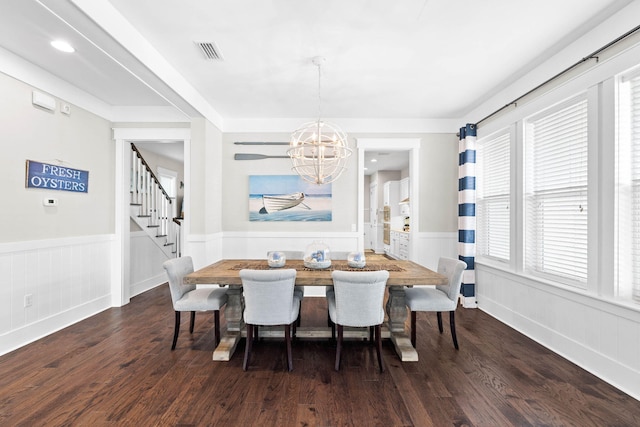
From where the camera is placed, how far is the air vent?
2.52 meters

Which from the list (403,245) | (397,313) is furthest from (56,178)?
(403,245)

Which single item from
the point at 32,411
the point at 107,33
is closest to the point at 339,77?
the point at 107,33

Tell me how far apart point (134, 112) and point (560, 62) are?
4.94 metres

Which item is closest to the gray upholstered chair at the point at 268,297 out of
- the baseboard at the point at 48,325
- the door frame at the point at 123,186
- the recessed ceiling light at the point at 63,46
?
the door frame at the point at 123,186

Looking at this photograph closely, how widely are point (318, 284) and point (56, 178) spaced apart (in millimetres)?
3071

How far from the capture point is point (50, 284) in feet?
9.98

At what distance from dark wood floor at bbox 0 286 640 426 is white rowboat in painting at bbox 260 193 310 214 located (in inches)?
81.9

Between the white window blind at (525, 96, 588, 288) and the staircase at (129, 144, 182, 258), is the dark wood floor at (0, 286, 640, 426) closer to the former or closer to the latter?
the white window blind at (525, 96, 588, 288)

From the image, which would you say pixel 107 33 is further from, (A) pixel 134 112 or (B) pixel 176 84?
(A) pixel 134 112

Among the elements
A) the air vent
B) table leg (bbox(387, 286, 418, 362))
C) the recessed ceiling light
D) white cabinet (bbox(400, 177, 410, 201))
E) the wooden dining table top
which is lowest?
table leg (bbox(387, 286, 418, 362))

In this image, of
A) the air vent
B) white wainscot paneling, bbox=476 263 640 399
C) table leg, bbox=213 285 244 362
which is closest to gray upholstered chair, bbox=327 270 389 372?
table leg, bbox=213 285 244 362

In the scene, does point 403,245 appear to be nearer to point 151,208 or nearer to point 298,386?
point 298,386

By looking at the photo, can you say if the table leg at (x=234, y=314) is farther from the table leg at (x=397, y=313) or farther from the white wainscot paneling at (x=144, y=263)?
the white wainscot paneling at (x=144, y=263)

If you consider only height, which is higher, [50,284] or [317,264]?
[317,264]
